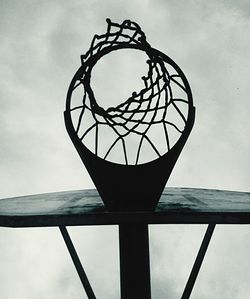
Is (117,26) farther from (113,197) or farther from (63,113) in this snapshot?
(113,197)

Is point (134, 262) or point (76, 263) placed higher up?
point (134, 262)

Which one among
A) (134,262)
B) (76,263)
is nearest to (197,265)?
(134,262)

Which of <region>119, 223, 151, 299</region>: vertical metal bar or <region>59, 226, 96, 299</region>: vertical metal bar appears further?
<region>59, 226, 96, 299</region>: vertical metal bar

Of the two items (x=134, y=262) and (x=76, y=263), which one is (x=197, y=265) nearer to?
(x=134, y=262)

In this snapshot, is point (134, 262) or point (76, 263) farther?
point (76, 263)

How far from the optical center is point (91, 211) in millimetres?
3408

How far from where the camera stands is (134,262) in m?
3.95

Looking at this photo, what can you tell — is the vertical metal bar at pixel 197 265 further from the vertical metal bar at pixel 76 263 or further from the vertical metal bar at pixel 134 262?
the vertical metal bar at pixel 76 263

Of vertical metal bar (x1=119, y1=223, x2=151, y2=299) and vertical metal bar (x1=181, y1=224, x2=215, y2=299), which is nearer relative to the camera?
vertical metal bar (x1=119, y1=223, x2=151, y2=299)

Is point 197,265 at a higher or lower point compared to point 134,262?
lower

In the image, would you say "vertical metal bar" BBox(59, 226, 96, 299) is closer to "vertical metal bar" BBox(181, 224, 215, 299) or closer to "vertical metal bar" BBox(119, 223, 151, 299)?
"vertical metal bar" BBox(119, 223, 151, 299)

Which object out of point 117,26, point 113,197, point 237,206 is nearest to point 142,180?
point 113,197

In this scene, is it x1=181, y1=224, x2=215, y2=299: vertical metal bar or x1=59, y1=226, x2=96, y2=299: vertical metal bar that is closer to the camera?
x1=181, y1=224, x2=215, y2=299: vertical metal bar

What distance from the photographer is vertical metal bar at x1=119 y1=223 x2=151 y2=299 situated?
395 cm
